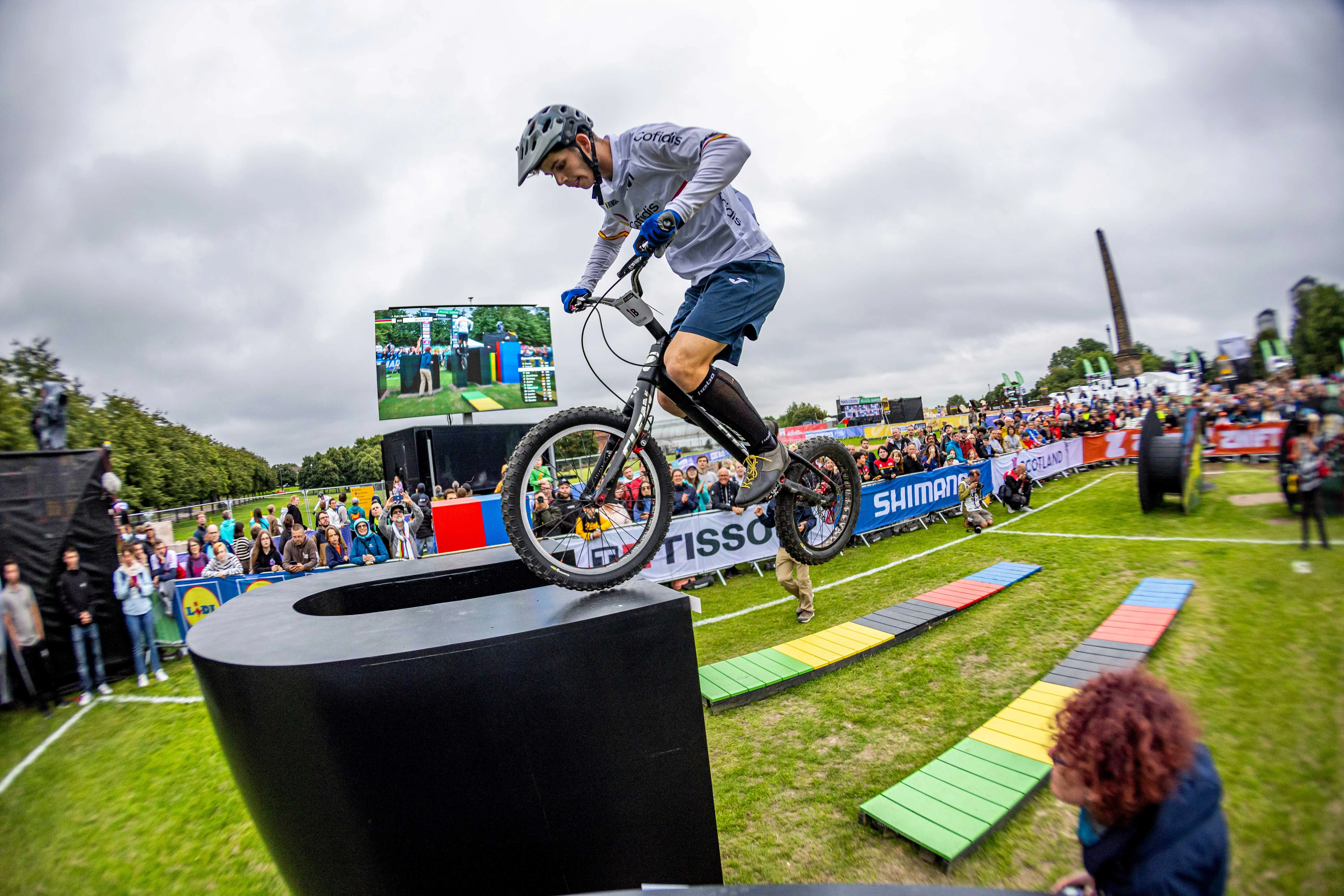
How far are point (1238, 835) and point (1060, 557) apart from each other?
5868 millimetres

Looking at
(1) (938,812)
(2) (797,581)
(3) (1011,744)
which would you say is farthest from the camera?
(2) (797,581)

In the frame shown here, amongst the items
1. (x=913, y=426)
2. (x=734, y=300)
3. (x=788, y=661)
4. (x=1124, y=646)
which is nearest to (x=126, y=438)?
(x=734, y=300)

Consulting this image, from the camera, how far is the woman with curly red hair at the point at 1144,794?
1670 mm

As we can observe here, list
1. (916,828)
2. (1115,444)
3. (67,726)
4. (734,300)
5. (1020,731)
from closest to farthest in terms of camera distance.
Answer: (1115,444) → (734,300) → (916,828) → (1020,731) → (67,726)

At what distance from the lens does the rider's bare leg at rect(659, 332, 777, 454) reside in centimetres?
294

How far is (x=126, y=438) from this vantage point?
511cm

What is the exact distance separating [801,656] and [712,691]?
118 cm

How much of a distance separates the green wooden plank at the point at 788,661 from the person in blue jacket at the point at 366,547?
8.63m

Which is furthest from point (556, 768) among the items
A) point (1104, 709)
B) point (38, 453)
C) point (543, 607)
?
point (38, 453)

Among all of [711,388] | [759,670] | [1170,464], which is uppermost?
[711,388]

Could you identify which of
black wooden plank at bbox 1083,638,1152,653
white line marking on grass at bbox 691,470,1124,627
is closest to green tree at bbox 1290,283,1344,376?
black wooden plank at bbox 1083,638,1152,653

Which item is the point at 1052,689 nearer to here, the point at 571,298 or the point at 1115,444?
the point at 1115,444

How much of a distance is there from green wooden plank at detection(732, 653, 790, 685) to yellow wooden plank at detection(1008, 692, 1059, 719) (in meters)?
2.00

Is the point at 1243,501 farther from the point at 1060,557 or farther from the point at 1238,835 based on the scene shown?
the point at 1060,557
